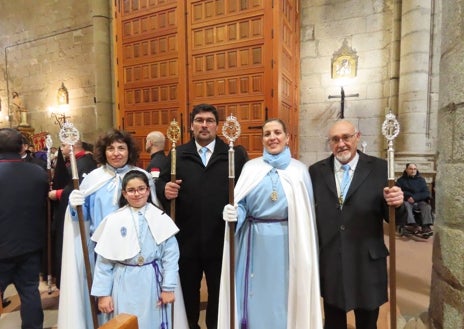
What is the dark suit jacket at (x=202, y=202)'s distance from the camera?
218 cm

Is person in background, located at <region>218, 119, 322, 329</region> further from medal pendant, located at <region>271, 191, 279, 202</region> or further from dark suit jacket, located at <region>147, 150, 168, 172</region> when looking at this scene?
dark suit jacket, located at <region>147, 150, 168, 172</region>

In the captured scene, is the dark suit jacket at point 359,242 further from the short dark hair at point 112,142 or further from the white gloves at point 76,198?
the white gloves at point 76,198

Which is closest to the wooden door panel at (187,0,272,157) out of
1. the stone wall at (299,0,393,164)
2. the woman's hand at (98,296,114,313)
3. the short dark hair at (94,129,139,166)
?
the stone wall at (299,0,393,164)

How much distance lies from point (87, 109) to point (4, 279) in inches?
231

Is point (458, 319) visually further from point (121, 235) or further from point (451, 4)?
point (121, 235)

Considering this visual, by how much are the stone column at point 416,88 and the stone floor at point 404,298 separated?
1551 mm

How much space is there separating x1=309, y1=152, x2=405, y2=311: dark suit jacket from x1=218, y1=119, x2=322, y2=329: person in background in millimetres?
115

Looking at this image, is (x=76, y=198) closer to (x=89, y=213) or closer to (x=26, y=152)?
(x=89, y=213)

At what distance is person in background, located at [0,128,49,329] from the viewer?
2.22m

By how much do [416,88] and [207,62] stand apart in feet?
10.9

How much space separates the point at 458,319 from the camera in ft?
5.22

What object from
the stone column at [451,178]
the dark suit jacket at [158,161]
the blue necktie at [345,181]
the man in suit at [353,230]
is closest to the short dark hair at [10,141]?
the dark suit jacket at [158,161]

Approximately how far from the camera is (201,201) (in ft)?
7.18

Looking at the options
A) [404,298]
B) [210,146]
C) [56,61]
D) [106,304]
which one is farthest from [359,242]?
[56,61]
